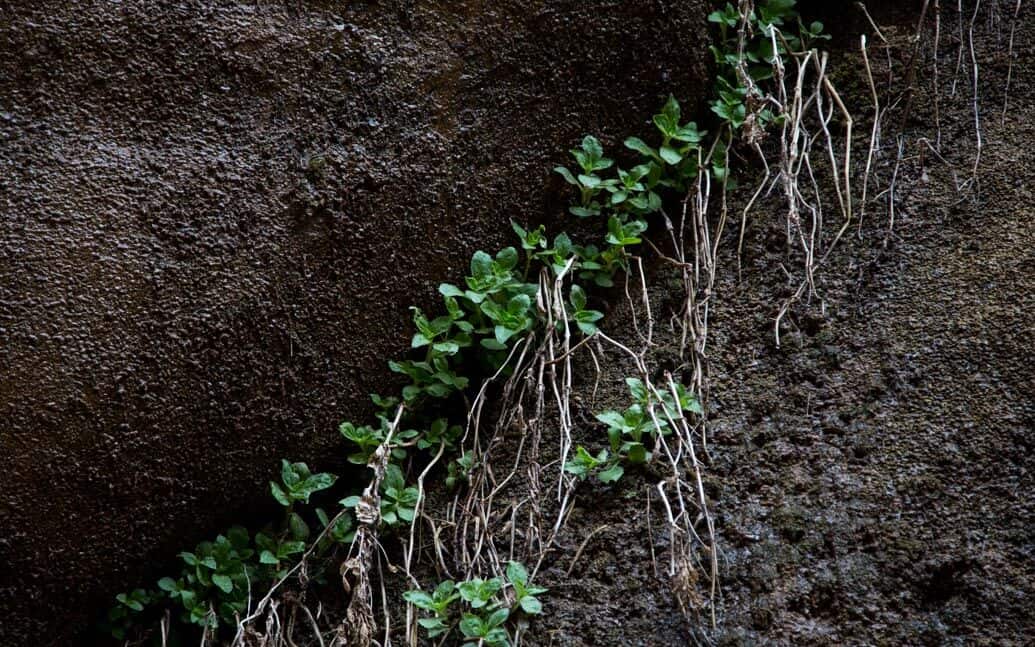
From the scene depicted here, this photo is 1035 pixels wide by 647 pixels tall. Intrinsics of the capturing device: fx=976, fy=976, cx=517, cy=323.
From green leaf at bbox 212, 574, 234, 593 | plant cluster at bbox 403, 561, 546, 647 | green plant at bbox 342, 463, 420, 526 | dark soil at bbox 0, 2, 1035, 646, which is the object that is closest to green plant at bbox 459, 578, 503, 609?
plant cluster at bbox 403, 561, 546, 647

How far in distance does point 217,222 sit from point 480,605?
91cm

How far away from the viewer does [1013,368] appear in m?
1.83

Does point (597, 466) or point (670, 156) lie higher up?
point (670, 156)

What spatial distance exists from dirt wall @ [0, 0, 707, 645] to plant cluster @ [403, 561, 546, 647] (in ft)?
1.28

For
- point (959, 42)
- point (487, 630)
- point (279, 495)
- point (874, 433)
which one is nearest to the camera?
point (487, 630)

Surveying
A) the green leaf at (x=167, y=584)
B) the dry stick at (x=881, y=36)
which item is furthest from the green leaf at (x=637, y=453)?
the dry stick at (x=881, y=36)

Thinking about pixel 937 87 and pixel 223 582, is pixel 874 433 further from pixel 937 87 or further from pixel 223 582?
pixel 223 582

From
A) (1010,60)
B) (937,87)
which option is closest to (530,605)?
(937,87)

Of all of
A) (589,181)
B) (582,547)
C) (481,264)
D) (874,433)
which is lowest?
(582,547)

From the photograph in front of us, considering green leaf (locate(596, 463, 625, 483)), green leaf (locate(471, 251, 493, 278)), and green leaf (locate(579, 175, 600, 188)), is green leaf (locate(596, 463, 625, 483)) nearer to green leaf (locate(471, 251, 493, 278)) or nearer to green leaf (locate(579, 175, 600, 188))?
green leaf (locate(471, 251, 493, 278))

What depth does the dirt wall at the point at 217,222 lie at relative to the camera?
1.85 meters

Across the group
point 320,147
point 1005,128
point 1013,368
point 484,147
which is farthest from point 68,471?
point 1005,128

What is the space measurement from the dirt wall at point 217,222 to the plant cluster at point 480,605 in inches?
15.4

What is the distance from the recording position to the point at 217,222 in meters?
1.95
